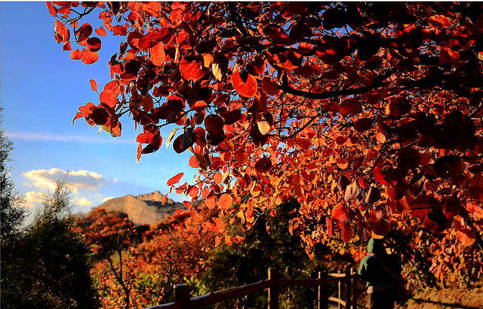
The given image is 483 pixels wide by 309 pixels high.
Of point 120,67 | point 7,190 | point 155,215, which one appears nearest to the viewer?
point 120,67

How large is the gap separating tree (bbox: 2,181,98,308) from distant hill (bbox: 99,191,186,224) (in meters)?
16.4

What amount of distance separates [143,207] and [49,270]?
19478 mm

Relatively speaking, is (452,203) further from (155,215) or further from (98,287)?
(155,215)

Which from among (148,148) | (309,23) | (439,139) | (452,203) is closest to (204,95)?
(148,148)

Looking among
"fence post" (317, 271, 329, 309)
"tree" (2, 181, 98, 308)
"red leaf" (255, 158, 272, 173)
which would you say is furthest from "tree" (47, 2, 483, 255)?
"tree" (2, 181, 98, 308)

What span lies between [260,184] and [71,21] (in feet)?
7.34

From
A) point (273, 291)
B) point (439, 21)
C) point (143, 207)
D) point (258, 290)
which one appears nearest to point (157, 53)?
point (439, 21)

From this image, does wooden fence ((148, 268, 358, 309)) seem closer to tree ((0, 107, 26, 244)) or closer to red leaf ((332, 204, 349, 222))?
red leaf ((332, 204, 349, 222))

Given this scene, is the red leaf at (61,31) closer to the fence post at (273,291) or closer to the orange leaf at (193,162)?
the orange leaf at (193,162)

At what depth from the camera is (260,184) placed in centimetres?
331

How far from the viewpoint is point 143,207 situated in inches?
1063

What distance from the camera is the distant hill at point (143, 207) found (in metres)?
25.9

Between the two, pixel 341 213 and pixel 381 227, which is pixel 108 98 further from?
pixel 381 227

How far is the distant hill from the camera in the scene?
25.9 metres
